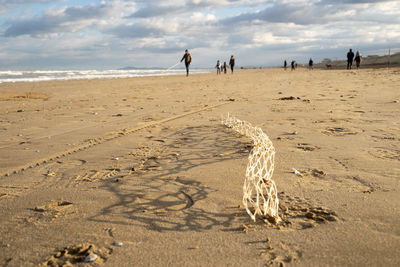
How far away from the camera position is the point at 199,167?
8.55ft

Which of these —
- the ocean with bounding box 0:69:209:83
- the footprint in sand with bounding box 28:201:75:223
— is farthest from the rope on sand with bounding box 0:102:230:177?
the ocean with bounding box 0:69:209:83

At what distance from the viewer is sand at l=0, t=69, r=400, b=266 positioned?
1.46 m

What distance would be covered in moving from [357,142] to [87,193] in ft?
8.95

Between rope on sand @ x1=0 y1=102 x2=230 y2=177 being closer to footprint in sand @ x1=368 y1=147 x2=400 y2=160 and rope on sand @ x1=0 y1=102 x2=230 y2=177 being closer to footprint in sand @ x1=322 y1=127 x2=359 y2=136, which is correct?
footprint in sand @ x1=322 y1=127 x2=359 y2=136

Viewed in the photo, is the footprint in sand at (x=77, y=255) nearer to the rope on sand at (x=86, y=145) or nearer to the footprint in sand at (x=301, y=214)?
the footprint in sand at (x=301, y=214)

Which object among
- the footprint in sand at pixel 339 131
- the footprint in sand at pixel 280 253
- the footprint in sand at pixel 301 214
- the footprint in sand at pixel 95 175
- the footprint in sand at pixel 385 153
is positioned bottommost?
the footprint in sand at pixel 280 253

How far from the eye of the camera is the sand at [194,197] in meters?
1.46

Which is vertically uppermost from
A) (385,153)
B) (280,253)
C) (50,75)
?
(50,75)

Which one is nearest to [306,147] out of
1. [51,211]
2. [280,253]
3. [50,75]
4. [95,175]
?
[280,253]

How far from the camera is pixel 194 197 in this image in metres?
2.03

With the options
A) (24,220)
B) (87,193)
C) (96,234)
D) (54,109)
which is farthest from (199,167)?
(54,109)

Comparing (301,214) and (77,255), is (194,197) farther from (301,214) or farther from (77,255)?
(77,255)

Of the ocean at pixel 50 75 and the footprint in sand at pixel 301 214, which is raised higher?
the ocean at pixel 50 75

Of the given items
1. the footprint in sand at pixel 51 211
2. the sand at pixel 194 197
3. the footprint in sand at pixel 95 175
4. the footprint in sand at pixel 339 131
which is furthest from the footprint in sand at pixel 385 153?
the footprint in sand at pixel 51 211
